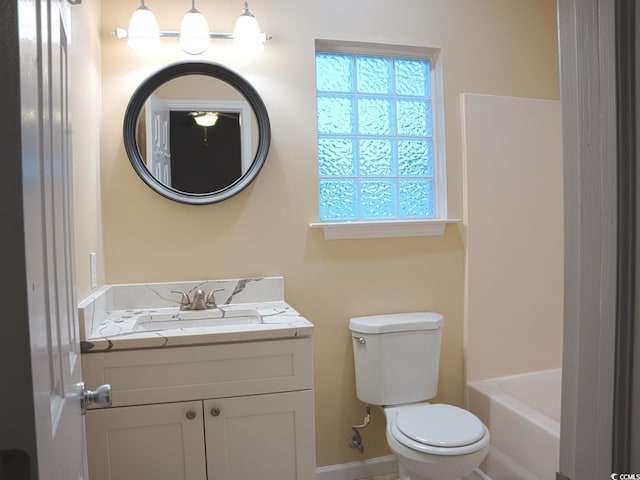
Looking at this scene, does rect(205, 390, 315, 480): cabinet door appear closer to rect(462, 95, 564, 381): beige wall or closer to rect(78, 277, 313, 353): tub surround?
rect(78, 277, 313, 353): tub surround

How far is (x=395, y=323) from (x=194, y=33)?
158cm

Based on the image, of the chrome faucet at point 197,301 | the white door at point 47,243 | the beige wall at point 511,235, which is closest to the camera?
the white door at point 47,243

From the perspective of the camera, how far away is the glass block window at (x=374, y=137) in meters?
2.31

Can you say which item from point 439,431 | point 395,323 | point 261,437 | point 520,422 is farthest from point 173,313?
point 520,422

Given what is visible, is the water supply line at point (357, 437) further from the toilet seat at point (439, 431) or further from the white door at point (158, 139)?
the white door at point (158, 139)

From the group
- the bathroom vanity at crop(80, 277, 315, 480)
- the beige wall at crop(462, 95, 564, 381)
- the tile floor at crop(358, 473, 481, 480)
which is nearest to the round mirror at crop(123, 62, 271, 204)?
the bathroom vanity at crop(80, 277, 315, 480)

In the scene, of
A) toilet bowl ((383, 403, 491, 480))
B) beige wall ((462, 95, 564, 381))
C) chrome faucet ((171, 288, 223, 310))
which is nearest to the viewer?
toilet bowl ((383, 403, 491, 480))

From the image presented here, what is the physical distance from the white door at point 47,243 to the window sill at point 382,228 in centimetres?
143

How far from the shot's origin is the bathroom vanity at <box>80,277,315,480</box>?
1.50 metres

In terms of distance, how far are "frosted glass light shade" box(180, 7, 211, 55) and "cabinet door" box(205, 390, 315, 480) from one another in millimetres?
1472

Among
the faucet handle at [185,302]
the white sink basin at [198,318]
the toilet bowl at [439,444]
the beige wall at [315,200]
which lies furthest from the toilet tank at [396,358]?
the faucet handle at [185,302]

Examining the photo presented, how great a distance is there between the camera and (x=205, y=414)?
1.55 meters

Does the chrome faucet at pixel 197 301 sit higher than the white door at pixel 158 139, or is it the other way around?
the white door at pixel 158 139

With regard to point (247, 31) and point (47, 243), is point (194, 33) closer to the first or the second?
point (247, 31)
